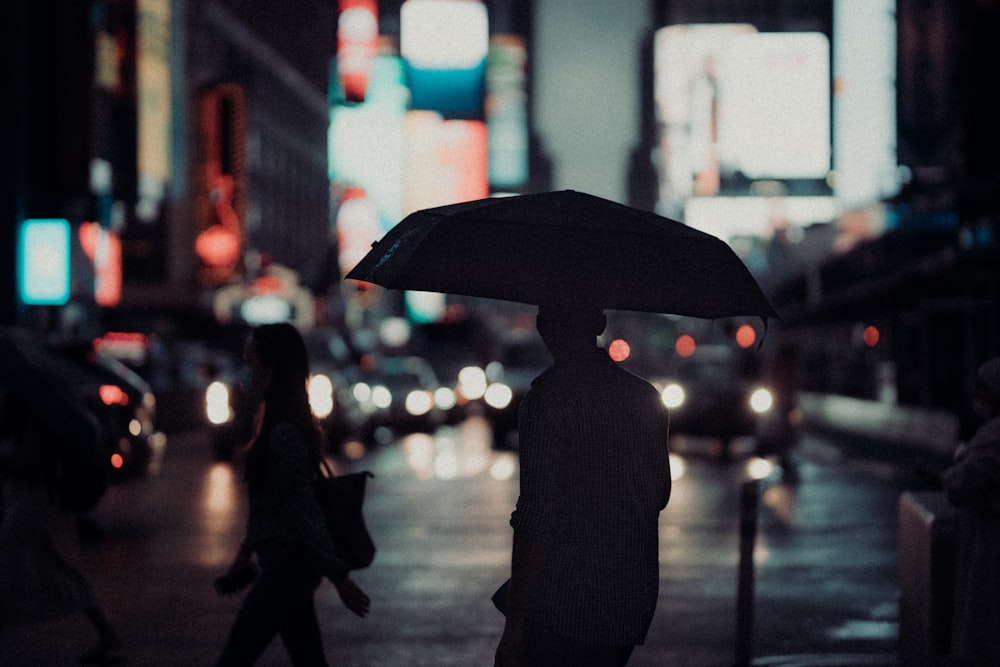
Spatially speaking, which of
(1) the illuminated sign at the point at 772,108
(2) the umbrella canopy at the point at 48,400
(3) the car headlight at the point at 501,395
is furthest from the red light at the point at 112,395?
(1) the illuminated sign at the point at 772,108

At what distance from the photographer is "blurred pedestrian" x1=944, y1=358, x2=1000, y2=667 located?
19.6ft

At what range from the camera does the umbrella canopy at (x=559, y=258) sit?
15.3 ft

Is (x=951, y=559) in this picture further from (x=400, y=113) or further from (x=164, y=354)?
(x=400, y=113)

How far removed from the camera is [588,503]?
171 inches

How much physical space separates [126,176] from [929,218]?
30504mm

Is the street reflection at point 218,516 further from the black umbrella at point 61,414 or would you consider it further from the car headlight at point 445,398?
the car headlight at point 445,398

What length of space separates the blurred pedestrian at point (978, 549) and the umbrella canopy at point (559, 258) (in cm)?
160

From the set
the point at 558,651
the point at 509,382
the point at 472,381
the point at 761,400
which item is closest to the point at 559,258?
the point at 558,651

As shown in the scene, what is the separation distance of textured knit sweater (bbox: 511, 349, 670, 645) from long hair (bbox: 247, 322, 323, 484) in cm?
188

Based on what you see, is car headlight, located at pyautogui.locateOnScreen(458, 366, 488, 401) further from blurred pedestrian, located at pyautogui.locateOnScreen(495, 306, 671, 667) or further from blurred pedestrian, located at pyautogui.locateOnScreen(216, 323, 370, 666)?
blurred pedestrian, located at pyautogui.locateOnScreen(495, 306, 671, 667)

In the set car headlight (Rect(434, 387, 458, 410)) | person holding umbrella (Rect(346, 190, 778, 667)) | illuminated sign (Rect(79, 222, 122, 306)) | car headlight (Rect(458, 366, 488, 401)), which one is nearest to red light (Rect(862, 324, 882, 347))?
car headlight (Rect(458, 366, 488, 401))

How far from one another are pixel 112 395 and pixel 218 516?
1651mm

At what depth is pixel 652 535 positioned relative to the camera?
4.46 metres

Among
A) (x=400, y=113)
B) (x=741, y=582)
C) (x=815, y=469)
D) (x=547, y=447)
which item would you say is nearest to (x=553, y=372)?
(x=547, y=447)
